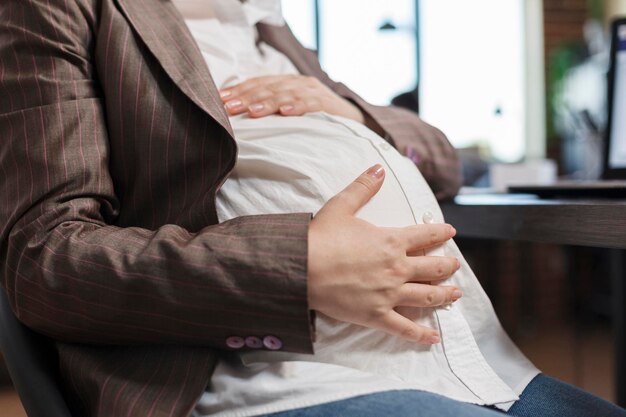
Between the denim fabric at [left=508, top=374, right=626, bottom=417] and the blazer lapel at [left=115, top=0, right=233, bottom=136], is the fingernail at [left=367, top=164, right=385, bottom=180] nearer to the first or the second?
the blazer lapel at [left=115, top=0, right=233, bottom=136]

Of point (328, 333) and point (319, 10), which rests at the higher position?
point (319, 10)

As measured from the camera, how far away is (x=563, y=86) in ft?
16.9

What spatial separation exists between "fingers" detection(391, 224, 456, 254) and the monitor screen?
98 cm

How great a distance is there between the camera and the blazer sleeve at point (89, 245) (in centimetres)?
68

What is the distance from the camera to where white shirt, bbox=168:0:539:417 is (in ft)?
2.33

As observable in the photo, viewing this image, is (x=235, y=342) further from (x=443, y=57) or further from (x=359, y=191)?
(x=443, y=57)

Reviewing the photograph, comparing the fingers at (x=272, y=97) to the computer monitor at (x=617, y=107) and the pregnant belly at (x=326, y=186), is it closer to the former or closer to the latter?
the pregnant belly at (x=326, y=186)

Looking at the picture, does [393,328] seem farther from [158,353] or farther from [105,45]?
[105,45]

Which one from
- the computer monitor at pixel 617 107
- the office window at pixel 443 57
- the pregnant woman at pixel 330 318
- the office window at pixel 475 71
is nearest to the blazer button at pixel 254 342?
the pregnant woman at pixel 330 318

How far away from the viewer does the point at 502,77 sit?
555 centimetres

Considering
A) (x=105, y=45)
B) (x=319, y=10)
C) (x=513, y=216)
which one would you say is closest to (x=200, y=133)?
(x=105, y=45)

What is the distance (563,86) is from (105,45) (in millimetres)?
4852

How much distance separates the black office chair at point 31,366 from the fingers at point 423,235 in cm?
40

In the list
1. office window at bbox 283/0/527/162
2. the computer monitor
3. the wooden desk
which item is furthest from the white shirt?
office window at bbox 283/0/527/162
